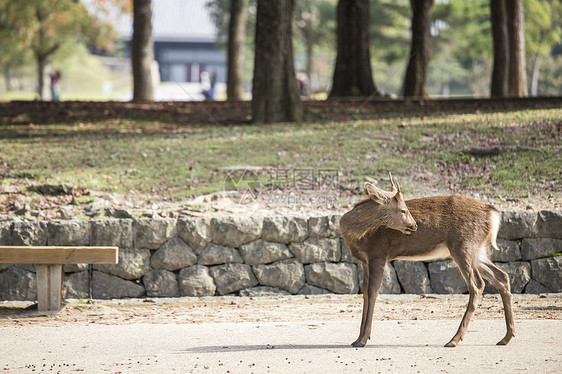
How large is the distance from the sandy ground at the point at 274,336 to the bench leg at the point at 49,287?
0.46ft

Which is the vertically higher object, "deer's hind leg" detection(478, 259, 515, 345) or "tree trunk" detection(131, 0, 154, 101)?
"tree trunk" detection(131, 0, 154, 101)

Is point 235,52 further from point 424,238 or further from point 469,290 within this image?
point 469,290

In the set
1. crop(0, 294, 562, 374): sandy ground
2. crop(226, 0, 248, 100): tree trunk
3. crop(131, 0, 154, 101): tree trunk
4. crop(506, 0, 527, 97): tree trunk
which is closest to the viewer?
crop(0, 294, 562, 374): sandy ground

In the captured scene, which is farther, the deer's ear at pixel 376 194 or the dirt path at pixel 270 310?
the dirt path at pixel 270 310

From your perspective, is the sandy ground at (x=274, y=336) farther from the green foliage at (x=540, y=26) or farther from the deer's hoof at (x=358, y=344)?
the green foliage at (x=540, y=26)

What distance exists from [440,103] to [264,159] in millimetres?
7276

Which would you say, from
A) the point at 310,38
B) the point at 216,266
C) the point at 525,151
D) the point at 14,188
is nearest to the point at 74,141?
the point at 14,188

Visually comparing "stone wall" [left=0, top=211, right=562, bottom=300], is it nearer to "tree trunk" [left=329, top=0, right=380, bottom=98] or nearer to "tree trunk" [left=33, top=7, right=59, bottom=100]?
"tree trunk" [left=329, top=0, right=380, bottom=98]

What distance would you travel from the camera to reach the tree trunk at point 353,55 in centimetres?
2067

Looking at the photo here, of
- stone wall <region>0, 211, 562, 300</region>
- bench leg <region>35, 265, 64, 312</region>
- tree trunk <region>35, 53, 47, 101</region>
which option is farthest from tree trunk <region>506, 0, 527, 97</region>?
tree trunk <region>35, 53, 47, 101</region>

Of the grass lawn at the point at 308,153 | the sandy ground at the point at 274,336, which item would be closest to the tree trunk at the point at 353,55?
the grass lawn at the point at 308,153

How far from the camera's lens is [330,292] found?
8.97 meters

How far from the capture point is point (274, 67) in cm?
1548

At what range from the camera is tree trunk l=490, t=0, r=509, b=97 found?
20141 millimetres
